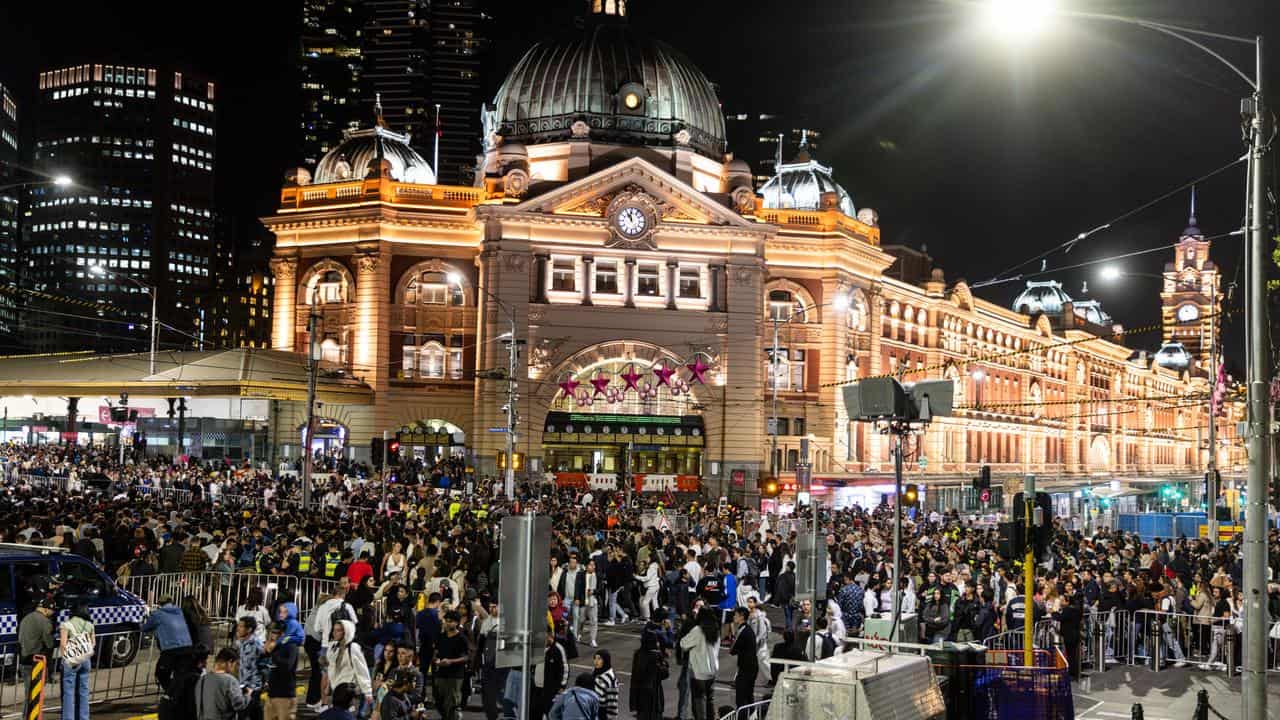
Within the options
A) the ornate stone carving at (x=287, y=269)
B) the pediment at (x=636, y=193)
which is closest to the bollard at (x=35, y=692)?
the pediment at (x=636, y=193)

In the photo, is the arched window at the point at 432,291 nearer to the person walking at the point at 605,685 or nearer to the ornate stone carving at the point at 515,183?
the ornate stone carving at the point at 515,183

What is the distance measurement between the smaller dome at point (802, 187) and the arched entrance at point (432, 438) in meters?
26.6

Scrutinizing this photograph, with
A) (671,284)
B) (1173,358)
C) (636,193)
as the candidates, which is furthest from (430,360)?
(1173,358)

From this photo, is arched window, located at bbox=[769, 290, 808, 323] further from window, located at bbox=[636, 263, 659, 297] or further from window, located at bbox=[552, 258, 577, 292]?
window, located at bbox=[552, 258, 577, 292]

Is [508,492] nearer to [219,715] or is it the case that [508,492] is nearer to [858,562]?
[858,562]

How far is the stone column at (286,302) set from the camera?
7562 cm

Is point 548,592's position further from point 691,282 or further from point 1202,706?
point 691,282

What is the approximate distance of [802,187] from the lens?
3423 inches

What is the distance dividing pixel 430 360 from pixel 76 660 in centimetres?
5920

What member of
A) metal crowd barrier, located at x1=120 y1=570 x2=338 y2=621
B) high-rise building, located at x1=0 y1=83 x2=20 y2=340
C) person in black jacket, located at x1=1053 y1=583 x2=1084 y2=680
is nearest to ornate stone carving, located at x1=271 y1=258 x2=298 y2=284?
metal crowd barrier, located at x1=120 y1=570 x2=338 y2=621

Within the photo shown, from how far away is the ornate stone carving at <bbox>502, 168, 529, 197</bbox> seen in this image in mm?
71938

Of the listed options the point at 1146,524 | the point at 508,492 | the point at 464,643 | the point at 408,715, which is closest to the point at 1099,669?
the point at 464,643

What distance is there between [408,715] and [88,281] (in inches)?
7461

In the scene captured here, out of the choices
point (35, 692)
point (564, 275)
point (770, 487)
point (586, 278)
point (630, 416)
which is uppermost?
point (564, 275)
